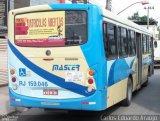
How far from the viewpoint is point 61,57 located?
9906mm

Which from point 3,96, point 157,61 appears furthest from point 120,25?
point 157,61

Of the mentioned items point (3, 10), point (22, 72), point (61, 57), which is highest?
point (3, 10)

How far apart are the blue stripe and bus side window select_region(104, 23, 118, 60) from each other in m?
1.19

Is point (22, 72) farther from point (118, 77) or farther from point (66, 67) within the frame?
point (118, 77)

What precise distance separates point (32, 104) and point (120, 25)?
352 cm

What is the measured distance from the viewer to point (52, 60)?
10.0 m

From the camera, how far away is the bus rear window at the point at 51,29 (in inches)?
390

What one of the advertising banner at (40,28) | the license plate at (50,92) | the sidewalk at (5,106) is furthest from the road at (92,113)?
the advertising banner at (40,28)

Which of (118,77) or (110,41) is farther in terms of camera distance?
(118,77)

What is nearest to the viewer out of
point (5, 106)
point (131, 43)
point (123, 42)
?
point (123, 42)

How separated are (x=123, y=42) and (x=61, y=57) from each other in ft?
10.1

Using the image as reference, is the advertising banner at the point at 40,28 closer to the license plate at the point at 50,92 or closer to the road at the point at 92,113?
the license plate at the point at 50,92

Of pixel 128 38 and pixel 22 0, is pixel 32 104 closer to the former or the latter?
pixel 128 38

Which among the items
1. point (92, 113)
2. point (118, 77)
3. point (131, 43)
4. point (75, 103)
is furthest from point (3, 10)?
point (75, 103)
